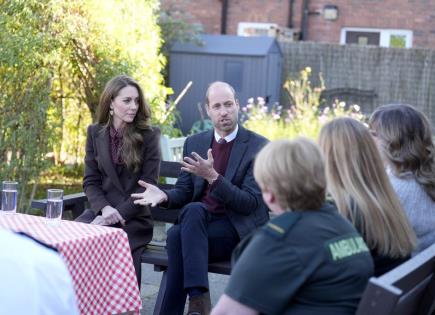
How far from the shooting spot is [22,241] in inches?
98.6

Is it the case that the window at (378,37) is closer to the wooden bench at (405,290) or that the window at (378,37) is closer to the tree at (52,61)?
the tree at (52,61)

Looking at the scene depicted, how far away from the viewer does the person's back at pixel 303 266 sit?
256cm

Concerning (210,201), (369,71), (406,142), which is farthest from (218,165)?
(369,71)

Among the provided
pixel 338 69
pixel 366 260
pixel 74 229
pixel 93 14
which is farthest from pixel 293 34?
pixel 366 260

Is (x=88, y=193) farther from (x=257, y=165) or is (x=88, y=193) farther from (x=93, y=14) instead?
(x=93, y=14)

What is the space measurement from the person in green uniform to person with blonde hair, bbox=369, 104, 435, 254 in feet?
3.40

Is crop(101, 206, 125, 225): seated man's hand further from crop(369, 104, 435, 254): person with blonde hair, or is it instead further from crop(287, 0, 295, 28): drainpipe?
crop(287, 0, 295, 28): drainpipe

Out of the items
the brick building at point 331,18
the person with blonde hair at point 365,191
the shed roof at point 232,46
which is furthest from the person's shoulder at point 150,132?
the brick building at point 331,18

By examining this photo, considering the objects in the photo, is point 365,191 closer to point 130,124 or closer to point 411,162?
point 411,162

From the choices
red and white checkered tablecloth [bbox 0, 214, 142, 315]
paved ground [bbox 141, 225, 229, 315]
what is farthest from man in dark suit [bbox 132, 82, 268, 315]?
paved ground [bbox 141, 225, 229, 315]

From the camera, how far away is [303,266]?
2.57 m

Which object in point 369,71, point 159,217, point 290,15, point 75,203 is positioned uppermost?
point 290,15

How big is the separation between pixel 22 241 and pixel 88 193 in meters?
2.56

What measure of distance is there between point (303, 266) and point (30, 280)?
2.75 feet
